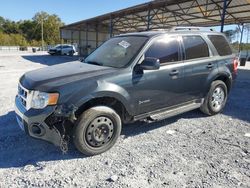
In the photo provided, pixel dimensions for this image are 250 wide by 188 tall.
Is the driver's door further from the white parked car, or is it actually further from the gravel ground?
the white parked car

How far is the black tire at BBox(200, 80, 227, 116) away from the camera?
521 centimetres

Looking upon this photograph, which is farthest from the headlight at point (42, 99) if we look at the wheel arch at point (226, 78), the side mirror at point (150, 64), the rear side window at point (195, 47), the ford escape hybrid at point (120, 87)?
the wheel arch at point (226, 78)

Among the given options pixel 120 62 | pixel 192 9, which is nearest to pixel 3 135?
pixel 120 62

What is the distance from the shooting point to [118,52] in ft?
14.4

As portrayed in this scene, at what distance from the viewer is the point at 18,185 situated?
288 centimetres

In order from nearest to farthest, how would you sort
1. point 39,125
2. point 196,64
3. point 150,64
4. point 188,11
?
1. point 39,125
2. point 150,64
3. point 196,64
4. point 188,11

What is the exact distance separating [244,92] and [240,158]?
5233 millimetres

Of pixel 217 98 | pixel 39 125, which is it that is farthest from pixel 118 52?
pixel 217 98

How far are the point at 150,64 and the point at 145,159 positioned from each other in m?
1.46

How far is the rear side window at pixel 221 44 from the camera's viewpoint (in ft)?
17.4

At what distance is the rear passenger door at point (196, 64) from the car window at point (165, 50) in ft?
0.76

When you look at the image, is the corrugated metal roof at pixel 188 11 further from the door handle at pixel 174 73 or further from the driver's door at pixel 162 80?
the door handle at pixel 174 73

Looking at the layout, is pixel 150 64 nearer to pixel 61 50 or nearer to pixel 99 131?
pixel 99 131

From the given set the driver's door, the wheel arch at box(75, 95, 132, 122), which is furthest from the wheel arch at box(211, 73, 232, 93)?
the wheel arch at box(75, 95, 132, 122)
